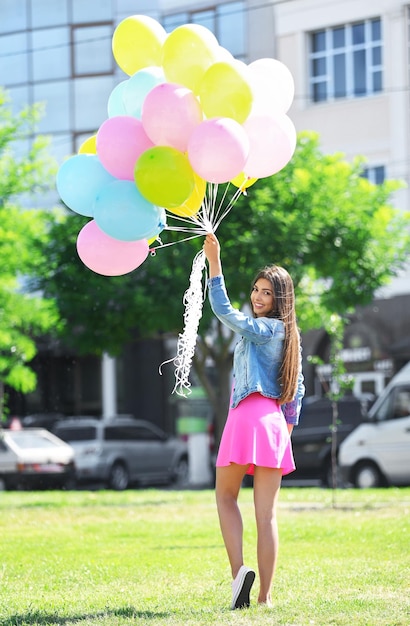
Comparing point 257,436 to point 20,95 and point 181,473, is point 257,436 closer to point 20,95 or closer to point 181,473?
point 181,473

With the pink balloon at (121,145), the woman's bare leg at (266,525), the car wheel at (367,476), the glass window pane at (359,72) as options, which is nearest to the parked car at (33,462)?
the car wheel at (367,476)

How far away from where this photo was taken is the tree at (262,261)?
16891mm

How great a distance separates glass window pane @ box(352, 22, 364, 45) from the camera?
26.9 meters

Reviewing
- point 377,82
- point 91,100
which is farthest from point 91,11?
point 377,82

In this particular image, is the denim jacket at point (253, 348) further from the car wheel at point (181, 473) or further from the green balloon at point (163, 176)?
the car wheel at point (181, 473)

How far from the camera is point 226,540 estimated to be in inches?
232

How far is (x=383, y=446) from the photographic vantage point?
1848cm

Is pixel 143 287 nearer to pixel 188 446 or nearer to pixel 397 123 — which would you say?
pixel 188 446

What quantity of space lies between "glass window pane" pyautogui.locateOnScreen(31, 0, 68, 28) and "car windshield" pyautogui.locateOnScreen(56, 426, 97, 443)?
48.8ft

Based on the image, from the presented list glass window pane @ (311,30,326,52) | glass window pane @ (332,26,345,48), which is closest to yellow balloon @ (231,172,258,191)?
glass window pane @ (332,26,345,48)

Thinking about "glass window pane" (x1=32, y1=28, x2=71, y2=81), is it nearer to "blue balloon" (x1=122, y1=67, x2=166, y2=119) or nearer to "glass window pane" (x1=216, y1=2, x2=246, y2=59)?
"glass window pane" (x1=216, y1=2, x2=246, y2=59)

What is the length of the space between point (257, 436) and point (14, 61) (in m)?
29.3

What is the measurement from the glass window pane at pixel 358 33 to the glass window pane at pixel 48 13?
1008 centimetres

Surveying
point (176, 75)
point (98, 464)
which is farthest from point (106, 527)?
point (98, 464)
